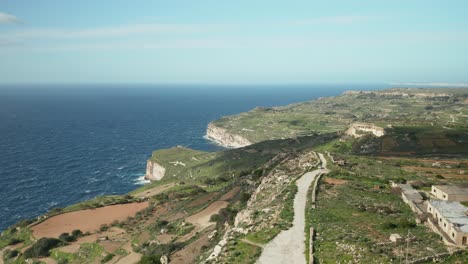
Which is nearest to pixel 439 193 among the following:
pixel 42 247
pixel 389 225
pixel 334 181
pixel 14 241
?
pixel 334 181

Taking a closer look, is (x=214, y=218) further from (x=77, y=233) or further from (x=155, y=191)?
(x=155, y=191)

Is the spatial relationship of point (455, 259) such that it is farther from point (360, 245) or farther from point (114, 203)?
point (114, 203)

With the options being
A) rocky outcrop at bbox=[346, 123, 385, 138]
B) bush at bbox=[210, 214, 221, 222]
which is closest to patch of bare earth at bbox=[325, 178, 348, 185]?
bush at bbox=[210, 214, 221, 222]

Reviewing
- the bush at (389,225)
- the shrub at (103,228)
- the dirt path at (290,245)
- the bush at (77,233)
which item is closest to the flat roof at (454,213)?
the bush at (389,225)

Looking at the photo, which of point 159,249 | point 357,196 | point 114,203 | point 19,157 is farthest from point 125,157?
point 357,196

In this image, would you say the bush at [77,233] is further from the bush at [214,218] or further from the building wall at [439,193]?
the building wall at [439,193]

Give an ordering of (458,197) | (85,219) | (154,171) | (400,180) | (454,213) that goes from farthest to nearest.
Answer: (154,171) → (85,219) → (400,180) → (458,197) → (454,213)
